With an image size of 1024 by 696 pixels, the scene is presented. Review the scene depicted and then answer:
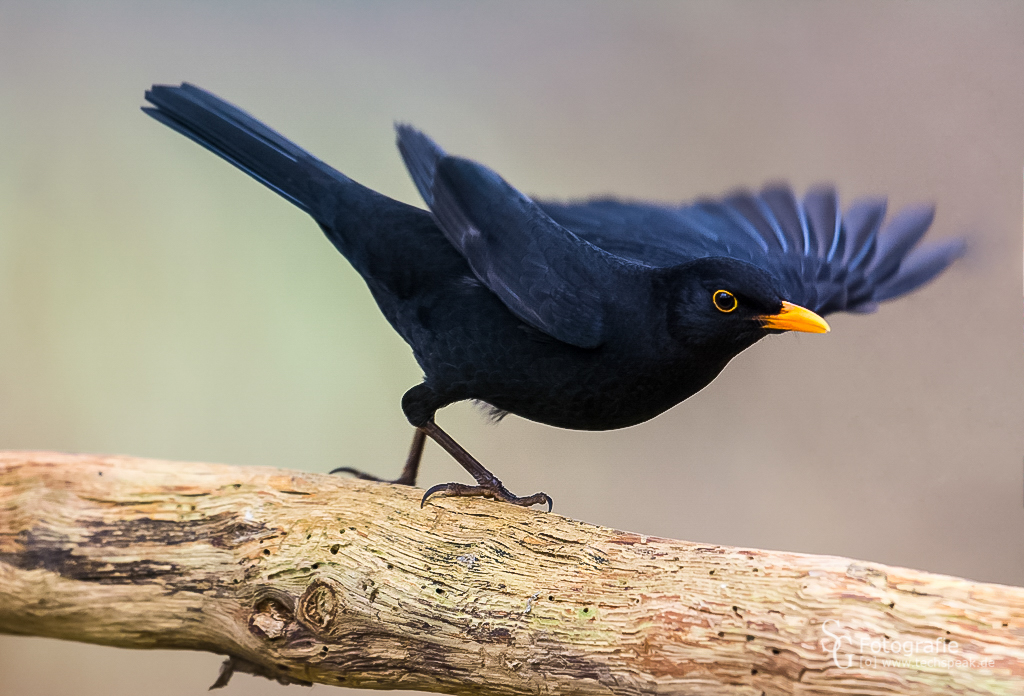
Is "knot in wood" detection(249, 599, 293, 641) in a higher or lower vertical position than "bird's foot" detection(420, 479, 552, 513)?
lower

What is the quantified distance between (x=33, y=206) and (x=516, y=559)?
1.69 meters

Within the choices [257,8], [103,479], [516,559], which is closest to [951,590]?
[516,559]

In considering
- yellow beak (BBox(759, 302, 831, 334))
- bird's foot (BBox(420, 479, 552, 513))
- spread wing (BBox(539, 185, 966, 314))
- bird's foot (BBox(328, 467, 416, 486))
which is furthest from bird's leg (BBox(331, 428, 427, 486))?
yellow beak (BBox(759, 302, 831, 334))

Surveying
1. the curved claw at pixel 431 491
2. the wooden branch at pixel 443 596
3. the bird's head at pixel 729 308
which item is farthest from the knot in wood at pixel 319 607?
the bird's head at pixel 729 308

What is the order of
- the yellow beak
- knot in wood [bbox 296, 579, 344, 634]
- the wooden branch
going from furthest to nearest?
1. the yellow beak
2. knot in wood [bbox 296, 579, 344, 634]
3. the wooden branch

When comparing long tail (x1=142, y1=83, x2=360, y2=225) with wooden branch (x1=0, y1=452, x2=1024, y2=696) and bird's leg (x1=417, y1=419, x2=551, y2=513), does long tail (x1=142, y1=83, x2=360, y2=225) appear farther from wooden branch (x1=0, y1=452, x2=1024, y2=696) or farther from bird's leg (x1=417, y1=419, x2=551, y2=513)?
wooden branch (x1=0, y1=452, x2=1024, y2=696)

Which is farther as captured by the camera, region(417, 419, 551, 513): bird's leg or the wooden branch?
region(417, 419, 551, 513): bird's leg

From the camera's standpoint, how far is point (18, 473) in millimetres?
1789

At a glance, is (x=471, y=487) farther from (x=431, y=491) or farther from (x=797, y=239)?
(x=797, y=239)

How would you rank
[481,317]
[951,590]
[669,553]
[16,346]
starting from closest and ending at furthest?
1. [951,590]
2. [669,553]
3. [481,317]
4. [16,346]

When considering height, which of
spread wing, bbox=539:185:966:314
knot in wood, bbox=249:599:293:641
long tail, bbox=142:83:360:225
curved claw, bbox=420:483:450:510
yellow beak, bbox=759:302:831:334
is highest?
spread wing, bbox=539:185:966:314

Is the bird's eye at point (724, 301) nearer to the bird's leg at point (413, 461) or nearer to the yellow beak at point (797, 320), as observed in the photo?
the yellow beak at point (797, 320)

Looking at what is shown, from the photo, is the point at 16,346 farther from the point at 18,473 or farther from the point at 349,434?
the point at 349,434

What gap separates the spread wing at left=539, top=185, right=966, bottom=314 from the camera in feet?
7.04
